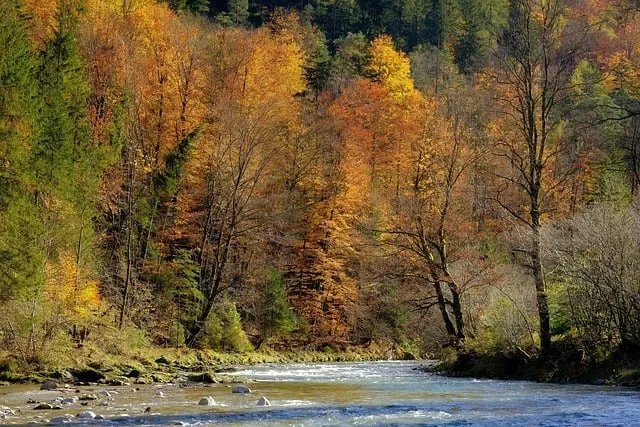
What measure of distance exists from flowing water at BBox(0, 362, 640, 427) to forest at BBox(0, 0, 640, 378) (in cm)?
306

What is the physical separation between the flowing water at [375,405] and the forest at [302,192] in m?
3.06

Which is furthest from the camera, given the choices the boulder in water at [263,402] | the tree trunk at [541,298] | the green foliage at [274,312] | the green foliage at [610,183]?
the green foliage at [274,312]

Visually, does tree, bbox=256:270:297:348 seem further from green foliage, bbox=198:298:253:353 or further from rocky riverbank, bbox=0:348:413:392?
rocky riverbank, bbox=0:348:413:392

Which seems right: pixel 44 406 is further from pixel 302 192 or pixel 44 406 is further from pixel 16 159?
pixel 302 192

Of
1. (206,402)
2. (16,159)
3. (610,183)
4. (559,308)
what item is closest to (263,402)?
(206,402)

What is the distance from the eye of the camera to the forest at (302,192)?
19.0 meters

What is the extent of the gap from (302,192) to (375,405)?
96.3 feet

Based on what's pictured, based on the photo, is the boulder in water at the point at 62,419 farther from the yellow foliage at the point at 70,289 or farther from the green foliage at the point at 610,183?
the green foliage at the point at 610,183

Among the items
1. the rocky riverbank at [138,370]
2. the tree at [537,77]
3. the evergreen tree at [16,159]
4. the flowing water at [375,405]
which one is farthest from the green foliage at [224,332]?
the tree at [537,77]

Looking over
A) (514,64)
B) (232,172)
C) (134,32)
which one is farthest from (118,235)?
(514,64)

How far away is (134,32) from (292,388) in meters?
26.6

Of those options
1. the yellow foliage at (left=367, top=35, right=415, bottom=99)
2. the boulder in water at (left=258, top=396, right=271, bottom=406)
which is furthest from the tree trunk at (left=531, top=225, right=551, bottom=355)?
the yellow foliage at (left=367, top=35, right=415, bottom=99)

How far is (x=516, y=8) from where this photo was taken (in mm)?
18953

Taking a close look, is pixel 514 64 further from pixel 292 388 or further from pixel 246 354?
pixel 246 354
